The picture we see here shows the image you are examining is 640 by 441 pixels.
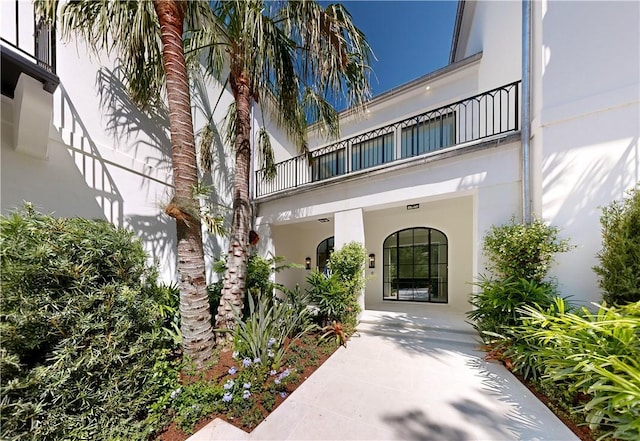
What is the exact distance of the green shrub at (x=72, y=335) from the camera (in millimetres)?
2078

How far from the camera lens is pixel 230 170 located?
7.96m

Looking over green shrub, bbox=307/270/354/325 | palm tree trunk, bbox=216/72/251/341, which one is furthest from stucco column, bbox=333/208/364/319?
palm tree trunk, bbox=216/72/251/341

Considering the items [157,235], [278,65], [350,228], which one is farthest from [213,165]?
[350,228]

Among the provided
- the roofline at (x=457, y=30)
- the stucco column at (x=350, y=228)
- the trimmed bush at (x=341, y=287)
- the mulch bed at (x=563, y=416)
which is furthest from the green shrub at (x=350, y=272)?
the roofline at (x=457, y=30)

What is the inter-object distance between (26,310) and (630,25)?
8755 mm

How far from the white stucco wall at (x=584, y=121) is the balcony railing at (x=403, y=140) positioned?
1501 millimetres

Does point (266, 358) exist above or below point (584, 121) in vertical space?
below

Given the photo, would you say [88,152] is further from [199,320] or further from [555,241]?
[555,241]

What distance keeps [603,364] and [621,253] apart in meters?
2.00

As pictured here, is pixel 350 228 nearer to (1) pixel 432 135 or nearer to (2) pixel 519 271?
(2) pixel 519 271

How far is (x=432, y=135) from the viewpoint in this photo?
7.86 meters

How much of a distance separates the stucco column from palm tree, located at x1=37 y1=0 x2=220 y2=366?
3744 millimetres

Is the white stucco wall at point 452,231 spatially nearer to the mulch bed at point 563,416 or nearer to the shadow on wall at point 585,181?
the shadow on wall at point 585,181

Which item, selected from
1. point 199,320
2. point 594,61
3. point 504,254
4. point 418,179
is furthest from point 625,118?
point 199,320
